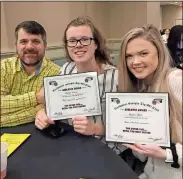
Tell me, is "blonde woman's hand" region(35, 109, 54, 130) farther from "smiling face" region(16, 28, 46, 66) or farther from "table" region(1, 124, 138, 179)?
"smiling face" region(16, 28, 46, 66)

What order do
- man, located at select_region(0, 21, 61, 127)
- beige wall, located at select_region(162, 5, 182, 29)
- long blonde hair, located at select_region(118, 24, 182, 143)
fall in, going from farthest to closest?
man, located at select_region(0, 21, 61, 127)
beige wall, located at select_region(162, 5, 182, 29)
long blonde hair, located at select_region(118, 24, 182, 143)

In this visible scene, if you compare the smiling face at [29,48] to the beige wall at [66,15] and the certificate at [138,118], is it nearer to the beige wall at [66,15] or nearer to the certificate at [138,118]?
the beige wall at [66,15]

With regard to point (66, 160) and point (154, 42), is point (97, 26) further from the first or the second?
point (66, 160)

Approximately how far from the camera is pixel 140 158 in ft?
3.17

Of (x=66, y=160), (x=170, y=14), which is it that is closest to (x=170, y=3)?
(x=170, y=14)

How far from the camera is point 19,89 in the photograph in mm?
1328

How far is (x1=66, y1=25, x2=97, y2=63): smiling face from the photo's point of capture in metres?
1.14

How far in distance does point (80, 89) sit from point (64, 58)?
43 centimetres

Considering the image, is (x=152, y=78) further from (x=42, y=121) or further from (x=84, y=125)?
(x=42, y=121)

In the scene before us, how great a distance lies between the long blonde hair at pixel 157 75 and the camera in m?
0.70

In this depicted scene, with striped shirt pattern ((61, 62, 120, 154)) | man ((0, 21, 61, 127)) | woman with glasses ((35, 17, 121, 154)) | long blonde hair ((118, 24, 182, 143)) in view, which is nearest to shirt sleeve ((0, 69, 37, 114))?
man ((0, 21, 61, 127))

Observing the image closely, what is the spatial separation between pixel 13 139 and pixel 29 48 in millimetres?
501

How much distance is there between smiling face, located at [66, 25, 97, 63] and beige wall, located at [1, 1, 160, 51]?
10 cm

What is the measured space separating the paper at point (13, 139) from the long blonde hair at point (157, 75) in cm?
50
